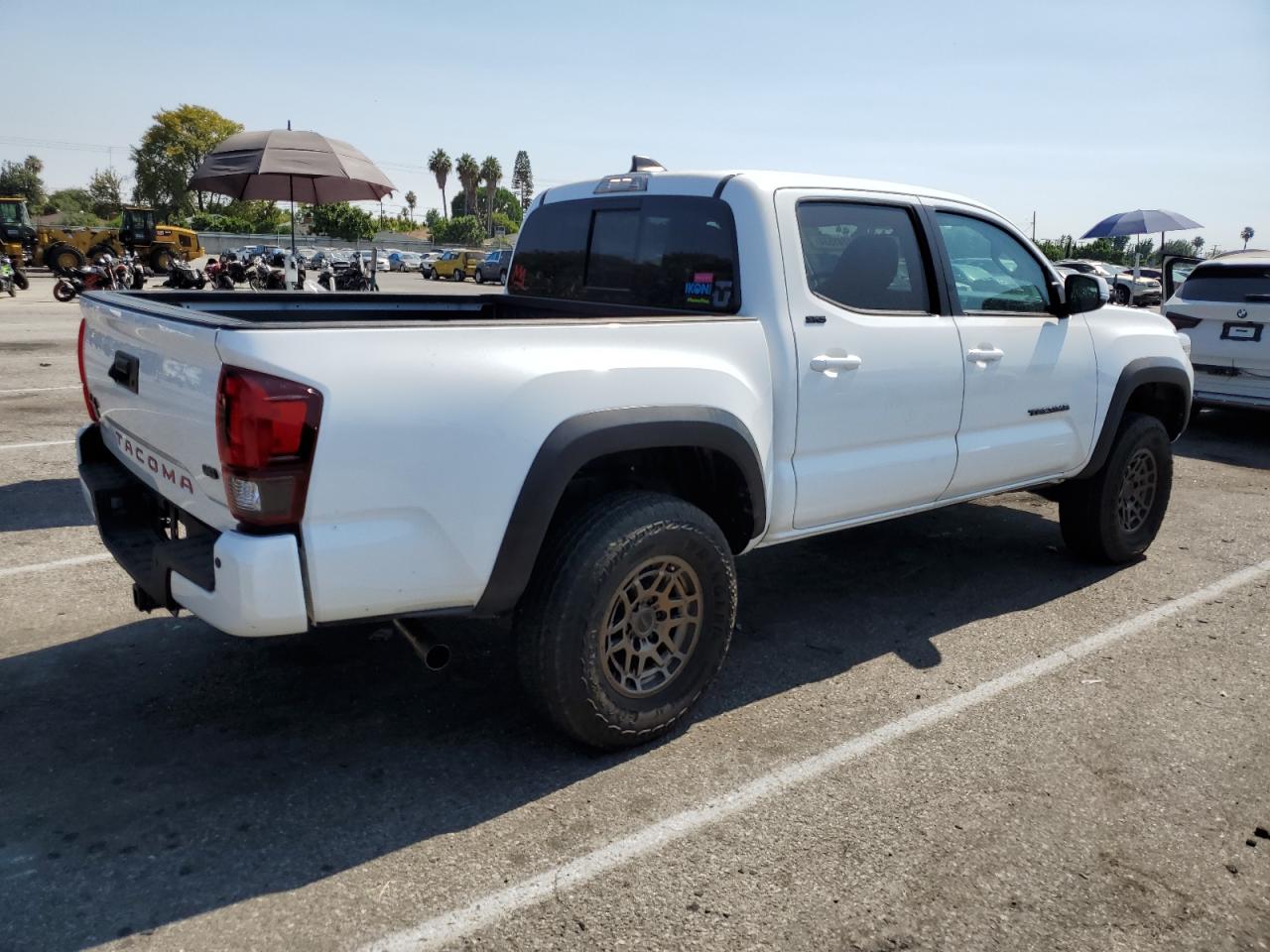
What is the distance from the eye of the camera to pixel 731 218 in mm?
3656

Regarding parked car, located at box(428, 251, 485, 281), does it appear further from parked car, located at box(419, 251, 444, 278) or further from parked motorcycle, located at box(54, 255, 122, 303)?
parked motorcycle, located at box(54, 255, 122, 303)

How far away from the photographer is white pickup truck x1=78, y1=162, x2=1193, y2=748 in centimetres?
256

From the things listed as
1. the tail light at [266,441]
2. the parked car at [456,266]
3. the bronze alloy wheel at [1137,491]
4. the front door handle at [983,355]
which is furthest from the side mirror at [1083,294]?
the parked car at [456,266]

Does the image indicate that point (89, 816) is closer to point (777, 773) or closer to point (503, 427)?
point (503, 427)

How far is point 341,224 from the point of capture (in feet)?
258

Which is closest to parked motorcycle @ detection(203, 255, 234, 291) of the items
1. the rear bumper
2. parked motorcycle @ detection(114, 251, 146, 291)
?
parked motorcycle @ detection(114, 251, 146, 291)

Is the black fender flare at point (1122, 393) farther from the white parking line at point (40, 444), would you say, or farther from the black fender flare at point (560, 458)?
the white parking line at point (40, 444)

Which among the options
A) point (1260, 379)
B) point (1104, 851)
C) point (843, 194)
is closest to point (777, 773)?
point (1104, 851)

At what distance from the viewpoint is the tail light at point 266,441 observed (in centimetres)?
246

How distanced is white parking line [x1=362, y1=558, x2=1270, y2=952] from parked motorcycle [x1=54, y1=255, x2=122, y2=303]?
22.2 metres

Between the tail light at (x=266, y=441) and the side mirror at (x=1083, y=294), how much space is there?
382cm

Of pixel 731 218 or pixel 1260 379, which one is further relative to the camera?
pixel 1260 379

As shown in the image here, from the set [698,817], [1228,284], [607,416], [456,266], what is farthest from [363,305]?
[456,266]

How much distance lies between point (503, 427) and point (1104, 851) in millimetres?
2178
